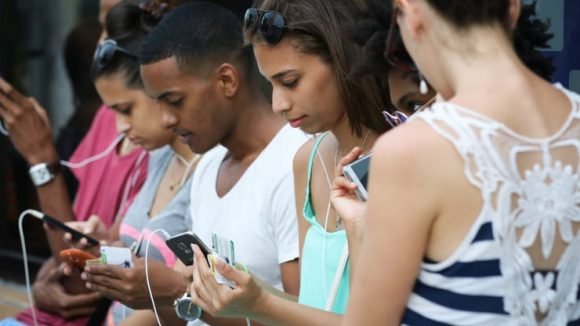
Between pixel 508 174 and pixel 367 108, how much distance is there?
96cm

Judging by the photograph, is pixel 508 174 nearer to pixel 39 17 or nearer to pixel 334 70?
pixel 334 70

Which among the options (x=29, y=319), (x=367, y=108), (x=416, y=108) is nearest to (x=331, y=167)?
(x=367, y=108)

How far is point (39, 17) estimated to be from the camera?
7113 mm

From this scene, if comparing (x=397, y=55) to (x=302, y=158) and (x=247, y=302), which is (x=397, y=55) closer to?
(x=247, y=302)

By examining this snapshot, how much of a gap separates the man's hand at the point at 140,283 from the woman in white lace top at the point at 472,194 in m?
1.50

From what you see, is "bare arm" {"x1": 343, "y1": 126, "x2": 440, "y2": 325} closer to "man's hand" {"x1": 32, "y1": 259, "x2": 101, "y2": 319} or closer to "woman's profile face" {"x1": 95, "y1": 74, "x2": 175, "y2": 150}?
"woman's profile face" {"x1": 95, "y1": 74, "x2": 175, "y2": 150}

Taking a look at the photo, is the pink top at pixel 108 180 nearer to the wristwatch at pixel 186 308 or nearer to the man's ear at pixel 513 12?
the wristwatch at pixel 186 308

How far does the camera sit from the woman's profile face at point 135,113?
4.27m

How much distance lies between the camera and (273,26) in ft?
9.86

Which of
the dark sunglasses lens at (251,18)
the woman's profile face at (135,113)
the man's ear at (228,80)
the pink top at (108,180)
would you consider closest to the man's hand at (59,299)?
the pink top at (108,180)

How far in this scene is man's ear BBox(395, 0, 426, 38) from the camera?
206cm

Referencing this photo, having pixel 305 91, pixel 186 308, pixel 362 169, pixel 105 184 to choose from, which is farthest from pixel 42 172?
pixel 362 169

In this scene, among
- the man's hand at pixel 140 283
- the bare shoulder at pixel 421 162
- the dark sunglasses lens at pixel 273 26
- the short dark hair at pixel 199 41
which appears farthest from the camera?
the short dark hair at pixel 199 41

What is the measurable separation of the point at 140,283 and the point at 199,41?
2.57 ft
